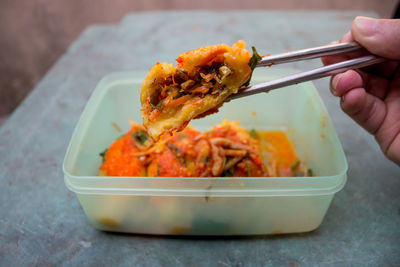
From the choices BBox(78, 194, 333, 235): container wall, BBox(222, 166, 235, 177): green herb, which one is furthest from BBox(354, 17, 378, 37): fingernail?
BBox(222, 166, 235, 177): green herb

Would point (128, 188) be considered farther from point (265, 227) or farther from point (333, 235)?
point (333, 235)

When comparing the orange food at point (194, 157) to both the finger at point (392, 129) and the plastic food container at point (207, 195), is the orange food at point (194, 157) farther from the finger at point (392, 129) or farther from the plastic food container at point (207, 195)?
the finger at point (392, 129)

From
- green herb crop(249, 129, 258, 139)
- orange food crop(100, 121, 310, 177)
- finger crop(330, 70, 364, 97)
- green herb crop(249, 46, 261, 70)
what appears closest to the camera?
green herb crop(249, 46, 261, 70)

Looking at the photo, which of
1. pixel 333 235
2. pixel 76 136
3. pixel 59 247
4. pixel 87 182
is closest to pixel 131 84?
pixel 76 136

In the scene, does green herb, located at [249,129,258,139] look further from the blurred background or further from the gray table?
the blurred background

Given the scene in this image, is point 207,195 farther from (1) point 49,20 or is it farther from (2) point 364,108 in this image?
(1) point 49,20

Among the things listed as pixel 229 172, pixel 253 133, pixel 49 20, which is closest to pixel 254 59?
pixel 229 172

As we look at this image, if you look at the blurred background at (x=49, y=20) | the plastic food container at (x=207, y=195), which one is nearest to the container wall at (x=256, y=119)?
the plastic food container at (x=207, y=195)
